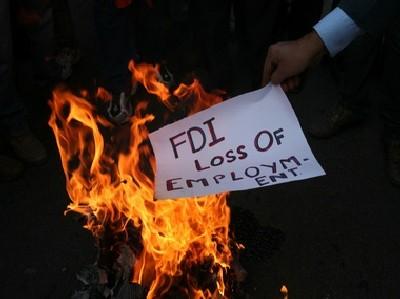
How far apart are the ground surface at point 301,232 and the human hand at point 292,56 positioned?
4.63ft

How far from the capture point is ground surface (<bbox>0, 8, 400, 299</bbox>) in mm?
2859

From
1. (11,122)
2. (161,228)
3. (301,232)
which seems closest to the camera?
(161,228)

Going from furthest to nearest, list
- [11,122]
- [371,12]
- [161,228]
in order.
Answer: [11,122] < [161,228] < [371,12]

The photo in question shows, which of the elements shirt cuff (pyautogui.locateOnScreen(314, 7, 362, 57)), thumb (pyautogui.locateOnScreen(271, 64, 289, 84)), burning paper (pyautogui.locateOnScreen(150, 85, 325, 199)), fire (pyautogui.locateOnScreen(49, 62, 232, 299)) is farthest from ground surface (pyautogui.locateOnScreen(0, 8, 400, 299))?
shirt cuff (pyautogui.locateOnScreen(314, 7, 362, 57))

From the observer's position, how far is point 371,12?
1890mm

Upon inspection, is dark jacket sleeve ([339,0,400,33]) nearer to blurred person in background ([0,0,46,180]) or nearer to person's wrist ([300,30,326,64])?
person's wrist ([300,30,326,64])

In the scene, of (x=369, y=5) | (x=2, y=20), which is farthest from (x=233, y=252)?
(x=2, y=20)

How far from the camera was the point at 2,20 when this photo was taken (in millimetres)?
3188

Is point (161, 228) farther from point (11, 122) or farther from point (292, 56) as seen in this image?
point (11, 122)

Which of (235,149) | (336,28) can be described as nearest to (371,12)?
(336,28)

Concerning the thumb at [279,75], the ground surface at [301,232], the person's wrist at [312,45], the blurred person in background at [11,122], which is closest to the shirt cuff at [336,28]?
the person's wrist at [312,45]

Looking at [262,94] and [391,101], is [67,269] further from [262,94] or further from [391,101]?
[391,101]

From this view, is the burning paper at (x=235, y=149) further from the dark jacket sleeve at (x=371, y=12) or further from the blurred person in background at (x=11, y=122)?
the blurred person in background at (x=11, y=122)

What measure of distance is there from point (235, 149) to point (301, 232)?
145 cm
